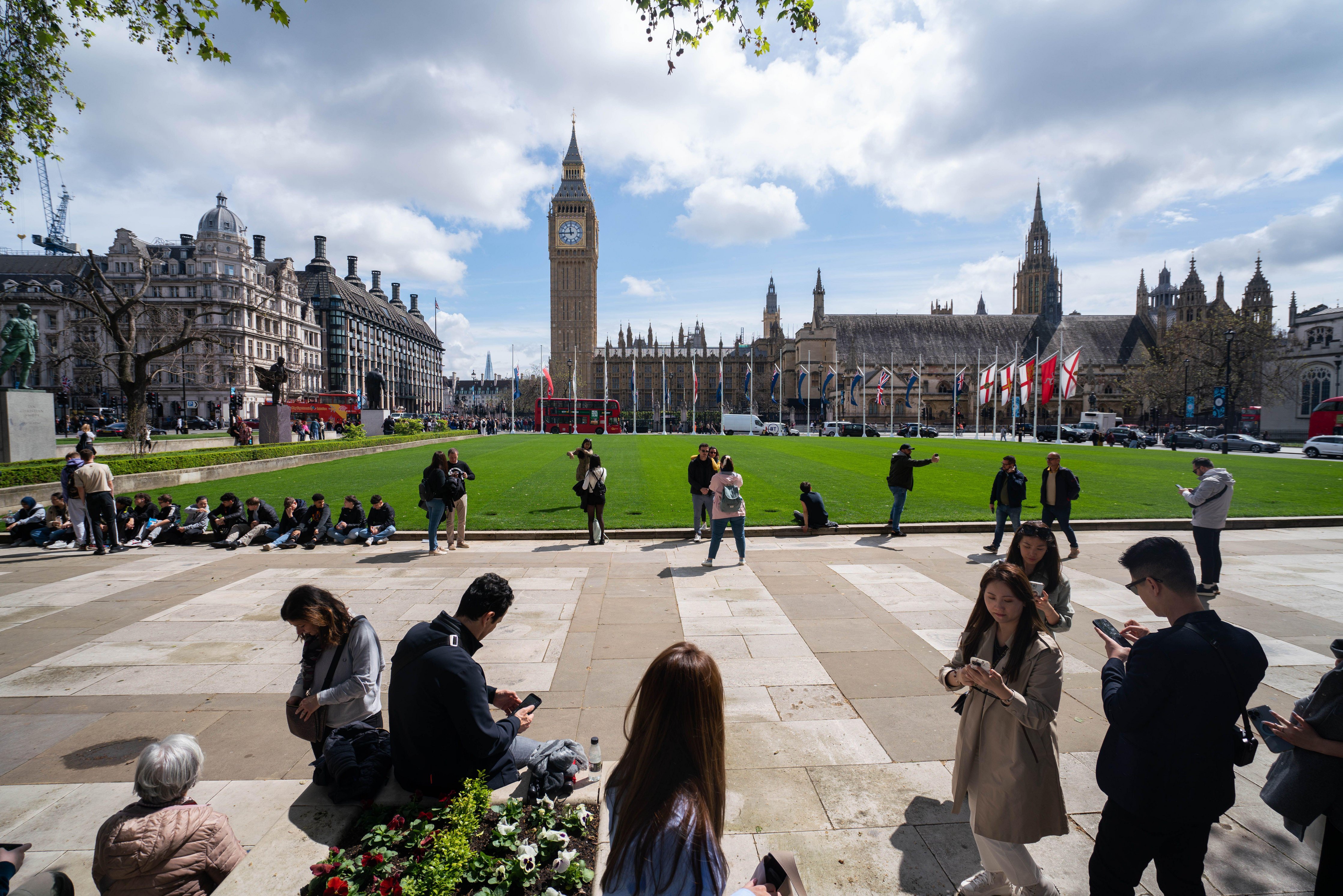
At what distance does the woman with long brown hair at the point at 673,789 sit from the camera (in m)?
1.75

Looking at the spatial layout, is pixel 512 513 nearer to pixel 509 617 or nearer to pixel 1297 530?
pixel 509 617

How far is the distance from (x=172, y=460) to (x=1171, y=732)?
80.2 ft

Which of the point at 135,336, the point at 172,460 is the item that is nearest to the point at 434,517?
the point at 172,460

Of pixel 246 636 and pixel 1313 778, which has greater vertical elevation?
pixel 1313 778

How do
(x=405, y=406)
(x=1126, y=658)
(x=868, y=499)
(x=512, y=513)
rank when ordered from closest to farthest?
(x=1126, y=658) < (x=512, y=513) < (x=868, y=499) < (x=405, y=406)

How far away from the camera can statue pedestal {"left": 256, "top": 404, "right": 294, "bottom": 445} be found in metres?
29.6

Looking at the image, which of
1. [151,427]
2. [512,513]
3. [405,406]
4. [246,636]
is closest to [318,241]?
[405,406]

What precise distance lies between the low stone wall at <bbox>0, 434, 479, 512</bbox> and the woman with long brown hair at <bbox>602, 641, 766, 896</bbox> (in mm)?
18117

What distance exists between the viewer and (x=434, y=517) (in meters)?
11.1

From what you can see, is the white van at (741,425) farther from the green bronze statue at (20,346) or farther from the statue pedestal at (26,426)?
the green bronze statue at (20,346)

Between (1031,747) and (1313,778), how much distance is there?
1.03 meters

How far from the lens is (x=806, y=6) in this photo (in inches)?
257

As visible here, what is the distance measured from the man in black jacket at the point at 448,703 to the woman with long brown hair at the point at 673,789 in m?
1.52

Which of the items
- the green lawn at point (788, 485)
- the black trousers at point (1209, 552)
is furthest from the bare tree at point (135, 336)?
the black trousers at point (1209, 552)
